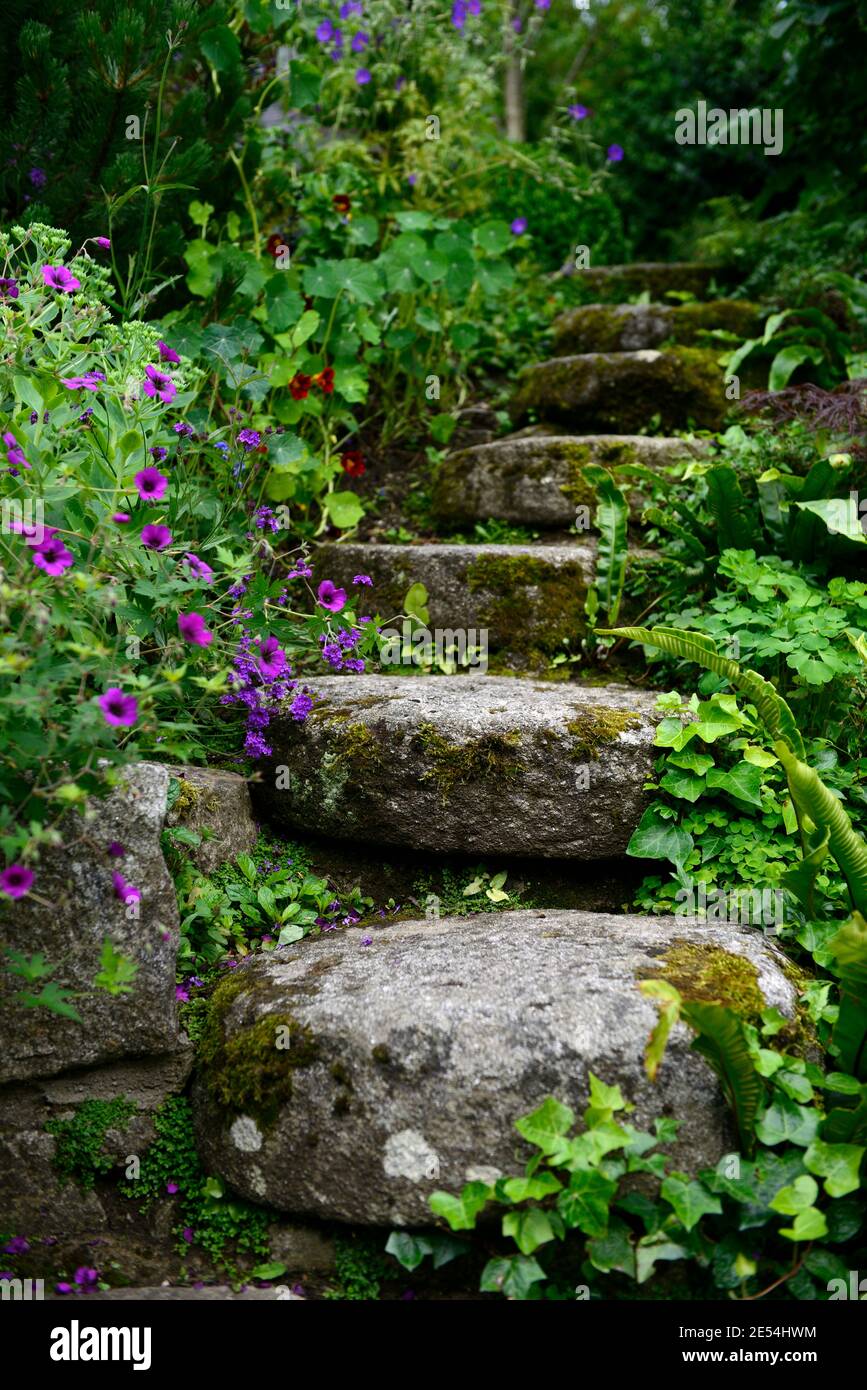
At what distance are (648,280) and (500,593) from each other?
121 inches

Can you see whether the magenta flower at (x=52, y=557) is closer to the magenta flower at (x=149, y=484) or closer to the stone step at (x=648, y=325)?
the magenta flower at (x=149, y=484)

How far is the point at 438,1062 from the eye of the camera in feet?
5.89

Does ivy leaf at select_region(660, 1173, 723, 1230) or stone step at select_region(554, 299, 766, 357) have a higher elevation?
stone step at select_region(554, 299, 766, 357)

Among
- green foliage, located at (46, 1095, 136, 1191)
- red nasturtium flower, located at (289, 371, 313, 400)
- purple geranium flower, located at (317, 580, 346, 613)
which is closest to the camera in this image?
green foliage, located at (46, 1095, 136, 1191)

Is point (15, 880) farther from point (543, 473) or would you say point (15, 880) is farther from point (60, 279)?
point (543, 473)

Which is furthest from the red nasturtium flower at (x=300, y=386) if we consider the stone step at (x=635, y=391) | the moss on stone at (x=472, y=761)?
the moss on stone at (x=472, y=761)

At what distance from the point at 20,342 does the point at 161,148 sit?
138 centimetres

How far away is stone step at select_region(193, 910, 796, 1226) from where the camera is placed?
69.1 inches

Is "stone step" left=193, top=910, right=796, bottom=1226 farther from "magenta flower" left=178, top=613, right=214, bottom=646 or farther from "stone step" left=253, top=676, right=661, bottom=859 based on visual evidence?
"magenta flower" left=178, top=613, right=214, bottom=646

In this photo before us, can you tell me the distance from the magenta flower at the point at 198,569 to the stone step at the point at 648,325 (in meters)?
2.95

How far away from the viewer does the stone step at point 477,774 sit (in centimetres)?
235

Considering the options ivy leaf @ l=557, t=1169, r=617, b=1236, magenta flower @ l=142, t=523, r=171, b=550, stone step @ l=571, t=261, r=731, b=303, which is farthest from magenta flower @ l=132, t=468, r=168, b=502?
stone step @ l=571, t=261, r=731, b=303

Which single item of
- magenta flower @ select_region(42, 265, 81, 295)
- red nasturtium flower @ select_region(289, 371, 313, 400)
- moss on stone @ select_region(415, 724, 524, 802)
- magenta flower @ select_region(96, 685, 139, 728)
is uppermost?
red nasturtium flower @ select_region(289, 371, 313, 400)

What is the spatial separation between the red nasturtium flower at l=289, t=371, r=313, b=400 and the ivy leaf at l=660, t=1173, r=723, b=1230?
8.33 feet
